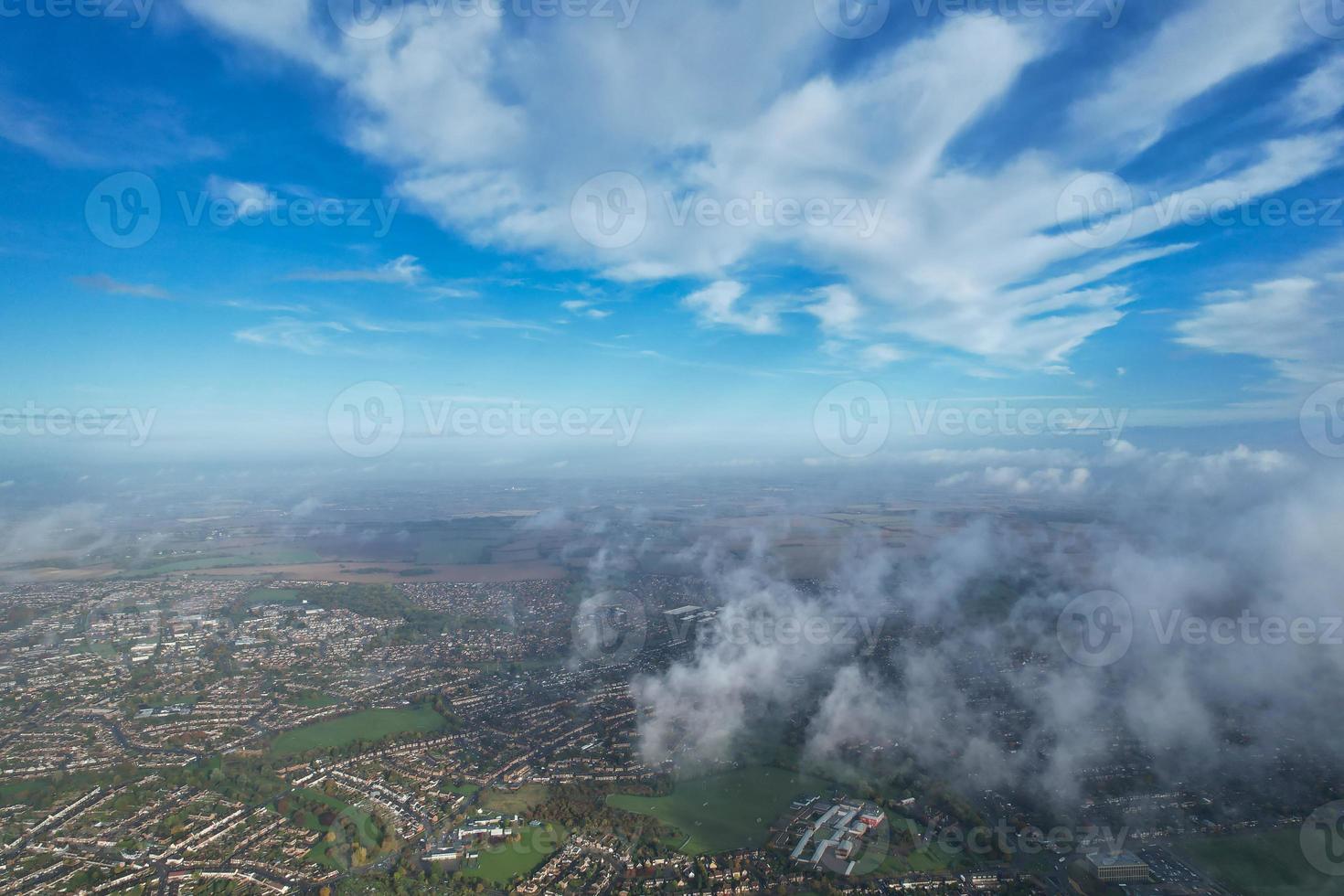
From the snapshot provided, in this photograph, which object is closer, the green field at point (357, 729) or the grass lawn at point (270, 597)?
the green field at point (357, 729)

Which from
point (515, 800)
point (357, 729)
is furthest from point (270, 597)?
point (515, 800)

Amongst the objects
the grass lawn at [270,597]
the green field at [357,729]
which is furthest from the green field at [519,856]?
the grass lawn at [270,597]

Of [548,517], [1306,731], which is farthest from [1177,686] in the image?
[548,517]

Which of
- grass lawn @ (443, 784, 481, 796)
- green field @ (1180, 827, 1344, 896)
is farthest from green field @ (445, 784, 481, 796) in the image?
green field @ (1180, 827, 1344, 896)

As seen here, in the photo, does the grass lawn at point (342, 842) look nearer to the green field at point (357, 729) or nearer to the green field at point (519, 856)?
the green field at point (519, 856)

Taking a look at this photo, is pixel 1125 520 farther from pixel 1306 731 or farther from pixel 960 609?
pixel 1306 731
